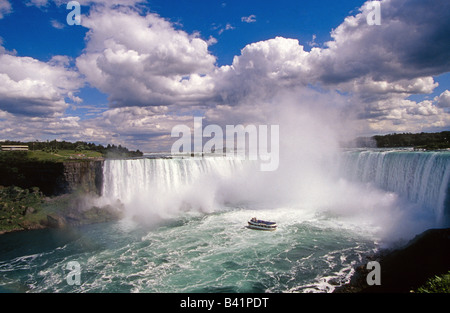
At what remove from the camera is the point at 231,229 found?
80.7 feet

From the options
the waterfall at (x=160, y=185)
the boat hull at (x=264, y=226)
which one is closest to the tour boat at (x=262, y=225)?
the boat hull at (x=264, y=226)

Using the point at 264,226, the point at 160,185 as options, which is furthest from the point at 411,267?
the point at 160,185

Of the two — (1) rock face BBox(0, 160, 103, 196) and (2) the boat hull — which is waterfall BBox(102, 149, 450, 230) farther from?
(2) the boat hull

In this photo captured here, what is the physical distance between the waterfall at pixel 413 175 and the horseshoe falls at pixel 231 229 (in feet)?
0.32

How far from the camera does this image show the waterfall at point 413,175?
2103 cm

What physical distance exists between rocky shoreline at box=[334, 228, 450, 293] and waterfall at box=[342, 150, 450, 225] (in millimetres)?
7705

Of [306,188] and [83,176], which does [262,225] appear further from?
[83,176]

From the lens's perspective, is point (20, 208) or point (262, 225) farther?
point (20, 208)

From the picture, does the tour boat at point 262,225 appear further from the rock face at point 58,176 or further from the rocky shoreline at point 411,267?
the rock face at point 58,176

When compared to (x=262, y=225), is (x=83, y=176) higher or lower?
higher

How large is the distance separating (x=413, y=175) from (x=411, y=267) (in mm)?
14018

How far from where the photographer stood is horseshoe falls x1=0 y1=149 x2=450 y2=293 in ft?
52.4
